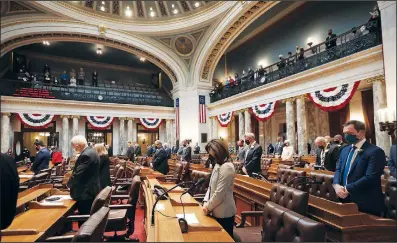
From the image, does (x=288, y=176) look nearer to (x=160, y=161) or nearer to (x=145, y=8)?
(x=160, y=161)

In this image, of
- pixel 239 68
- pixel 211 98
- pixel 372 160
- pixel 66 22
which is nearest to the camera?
pixel 372 160

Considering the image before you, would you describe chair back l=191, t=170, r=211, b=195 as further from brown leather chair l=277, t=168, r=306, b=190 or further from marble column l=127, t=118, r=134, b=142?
marble column l=127, t=118, r=134, b=142

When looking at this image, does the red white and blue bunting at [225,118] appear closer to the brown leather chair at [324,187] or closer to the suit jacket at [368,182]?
the brown leather chair at [324,187]

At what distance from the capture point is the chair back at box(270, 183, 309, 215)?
7.73 ft

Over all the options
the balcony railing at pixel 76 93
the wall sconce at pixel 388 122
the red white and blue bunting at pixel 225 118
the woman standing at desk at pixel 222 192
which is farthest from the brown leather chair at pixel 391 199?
the balcony railing at pixel 76 93

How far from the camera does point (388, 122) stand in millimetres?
5766

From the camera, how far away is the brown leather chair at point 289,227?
1.62m

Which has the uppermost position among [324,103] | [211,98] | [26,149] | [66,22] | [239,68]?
[66,22]

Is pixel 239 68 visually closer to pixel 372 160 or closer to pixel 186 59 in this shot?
pixel 186 59

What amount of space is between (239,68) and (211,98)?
403 cm

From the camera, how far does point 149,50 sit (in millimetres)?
17734

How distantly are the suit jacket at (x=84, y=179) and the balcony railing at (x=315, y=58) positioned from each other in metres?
9.53

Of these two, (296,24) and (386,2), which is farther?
(296,24)

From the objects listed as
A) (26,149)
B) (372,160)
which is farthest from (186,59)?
(372,160)
